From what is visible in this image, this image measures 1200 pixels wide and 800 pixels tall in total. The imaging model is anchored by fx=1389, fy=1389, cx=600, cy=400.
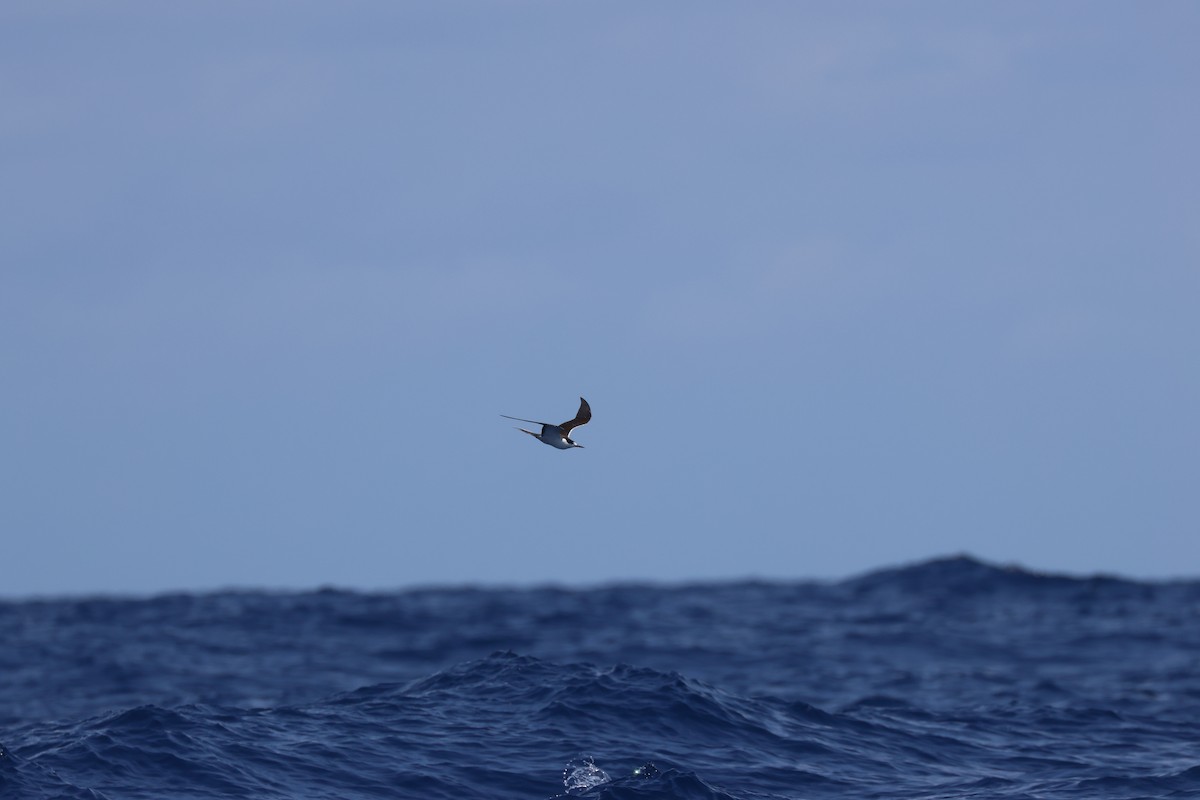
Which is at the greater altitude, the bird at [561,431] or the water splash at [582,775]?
the bird at [561,431]

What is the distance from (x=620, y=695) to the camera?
956 inches

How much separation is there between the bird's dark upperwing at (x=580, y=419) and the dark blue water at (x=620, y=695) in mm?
5047

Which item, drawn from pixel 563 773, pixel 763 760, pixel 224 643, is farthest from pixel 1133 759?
pixel 224 643

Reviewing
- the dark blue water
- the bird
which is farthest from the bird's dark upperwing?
the dark blue water

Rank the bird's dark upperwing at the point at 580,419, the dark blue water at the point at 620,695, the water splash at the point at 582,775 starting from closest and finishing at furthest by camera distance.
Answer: the bird's dark upperwing at the point at 580,419 < the water splash at the point at 582,775 < the dark blue water at the point at 620,695

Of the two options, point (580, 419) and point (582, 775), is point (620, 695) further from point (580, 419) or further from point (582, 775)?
point (580, 419)

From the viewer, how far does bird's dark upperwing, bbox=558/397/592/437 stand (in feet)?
58.2

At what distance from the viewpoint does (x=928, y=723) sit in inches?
1022

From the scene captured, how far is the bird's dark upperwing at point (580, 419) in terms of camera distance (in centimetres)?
1775

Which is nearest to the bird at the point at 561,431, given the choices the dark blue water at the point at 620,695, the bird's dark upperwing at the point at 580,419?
the bird's dark upperwing at the point at 580,419

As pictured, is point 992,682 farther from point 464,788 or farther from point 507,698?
point 464,788

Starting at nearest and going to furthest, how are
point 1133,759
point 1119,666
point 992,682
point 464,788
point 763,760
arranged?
1. point 464,788
2. point 763,760
3. point 1133,759
4. point 992,682
5. point 1119,666

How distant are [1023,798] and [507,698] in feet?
28.9

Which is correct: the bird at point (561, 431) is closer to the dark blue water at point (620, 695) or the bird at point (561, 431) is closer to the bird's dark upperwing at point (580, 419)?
the bird's dark upperwing at point (580, 419)
